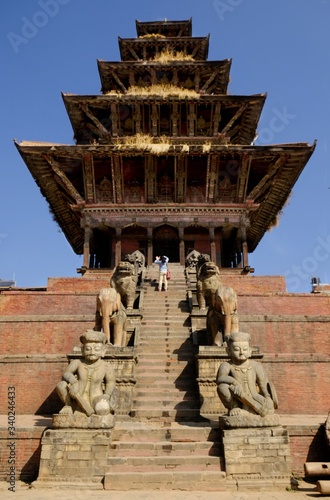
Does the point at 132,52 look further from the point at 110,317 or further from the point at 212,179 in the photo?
the point at 110,317

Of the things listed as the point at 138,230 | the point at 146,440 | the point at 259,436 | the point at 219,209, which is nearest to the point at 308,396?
the point at 259,436

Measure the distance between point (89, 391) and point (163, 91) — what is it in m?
19.6

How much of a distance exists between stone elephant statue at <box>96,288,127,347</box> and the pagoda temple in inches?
424

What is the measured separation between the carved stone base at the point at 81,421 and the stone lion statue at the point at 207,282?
511 cm

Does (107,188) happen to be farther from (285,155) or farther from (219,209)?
(285,155)

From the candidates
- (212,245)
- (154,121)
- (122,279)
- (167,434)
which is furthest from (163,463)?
(154,121)

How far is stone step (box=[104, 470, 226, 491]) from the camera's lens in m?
5.85

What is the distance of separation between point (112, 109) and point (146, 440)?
1917 cm

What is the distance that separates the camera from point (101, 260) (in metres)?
24.6

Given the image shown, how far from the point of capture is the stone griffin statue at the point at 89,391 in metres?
6.41

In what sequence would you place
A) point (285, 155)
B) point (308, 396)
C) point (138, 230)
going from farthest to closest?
point (138, 230), point (285, 155), point (308, 396)

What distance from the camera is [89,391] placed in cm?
666

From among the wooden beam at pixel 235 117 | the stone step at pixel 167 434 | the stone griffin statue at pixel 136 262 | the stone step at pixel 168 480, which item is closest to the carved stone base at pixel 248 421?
the stone step at pixel 167 434

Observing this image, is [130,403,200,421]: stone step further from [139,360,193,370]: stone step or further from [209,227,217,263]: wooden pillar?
[209,227,217,263]: wooden pillar
